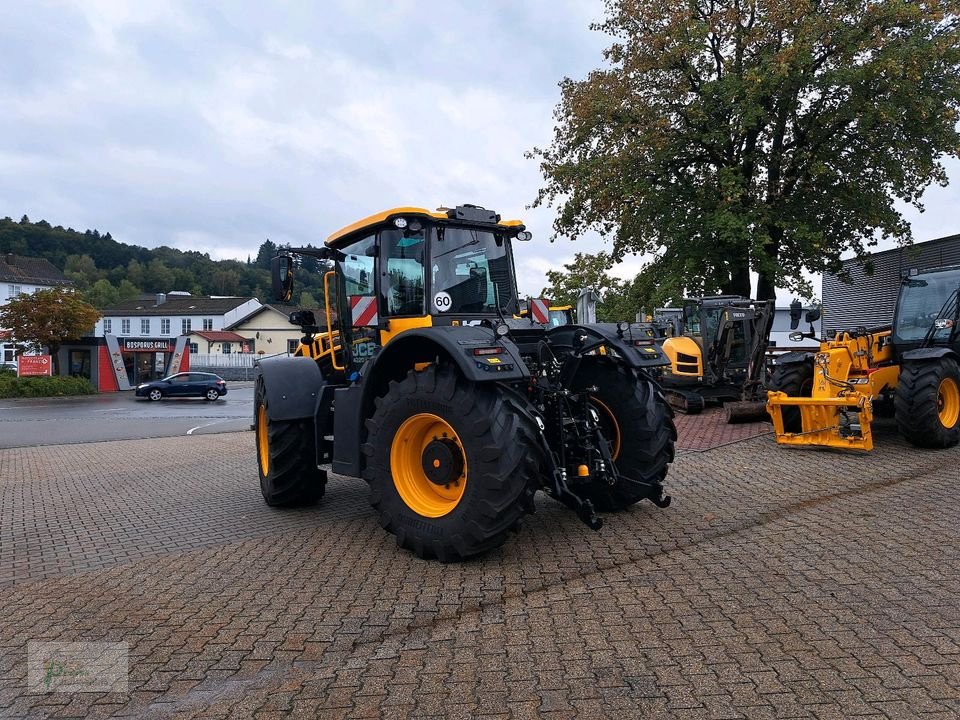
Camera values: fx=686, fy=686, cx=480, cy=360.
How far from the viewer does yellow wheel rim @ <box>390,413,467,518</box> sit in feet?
15.5

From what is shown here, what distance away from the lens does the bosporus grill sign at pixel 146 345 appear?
127 feet

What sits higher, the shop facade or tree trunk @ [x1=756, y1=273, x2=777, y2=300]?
tree trunk @ [x1=756, y1=273, x2=777, y2=300]

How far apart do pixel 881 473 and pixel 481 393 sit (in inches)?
210

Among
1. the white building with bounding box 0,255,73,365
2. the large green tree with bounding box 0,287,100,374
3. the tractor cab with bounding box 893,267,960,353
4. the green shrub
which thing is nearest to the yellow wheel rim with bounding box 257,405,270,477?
the tractor cab with bounding box 893,267,960,353

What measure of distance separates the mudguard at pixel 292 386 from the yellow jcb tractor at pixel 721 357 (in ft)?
29.0

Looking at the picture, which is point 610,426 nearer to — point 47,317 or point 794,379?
point 794,379

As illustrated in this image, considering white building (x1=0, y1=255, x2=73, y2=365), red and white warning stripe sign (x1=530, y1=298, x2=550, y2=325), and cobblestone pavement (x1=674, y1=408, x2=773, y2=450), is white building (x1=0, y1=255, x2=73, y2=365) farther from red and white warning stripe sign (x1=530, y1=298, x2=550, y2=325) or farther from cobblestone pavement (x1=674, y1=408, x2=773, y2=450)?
red and white warning stripe sign (x1=530, y1=298, x2=550, y2=325)

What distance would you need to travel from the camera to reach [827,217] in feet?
56.9

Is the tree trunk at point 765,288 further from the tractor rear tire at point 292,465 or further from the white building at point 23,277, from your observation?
the white building at point 23,277

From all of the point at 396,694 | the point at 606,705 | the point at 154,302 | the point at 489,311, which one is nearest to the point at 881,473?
the point at 489,311

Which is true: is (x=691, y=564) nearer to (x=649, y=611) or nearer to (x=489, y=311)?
(x=649, y=611)

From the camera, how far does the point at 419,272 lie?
17.9 ft

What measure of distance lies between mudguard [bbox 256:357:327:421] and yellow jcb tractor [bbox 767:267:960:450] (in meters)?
6.13

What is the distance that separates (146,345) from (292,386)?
37.4m
